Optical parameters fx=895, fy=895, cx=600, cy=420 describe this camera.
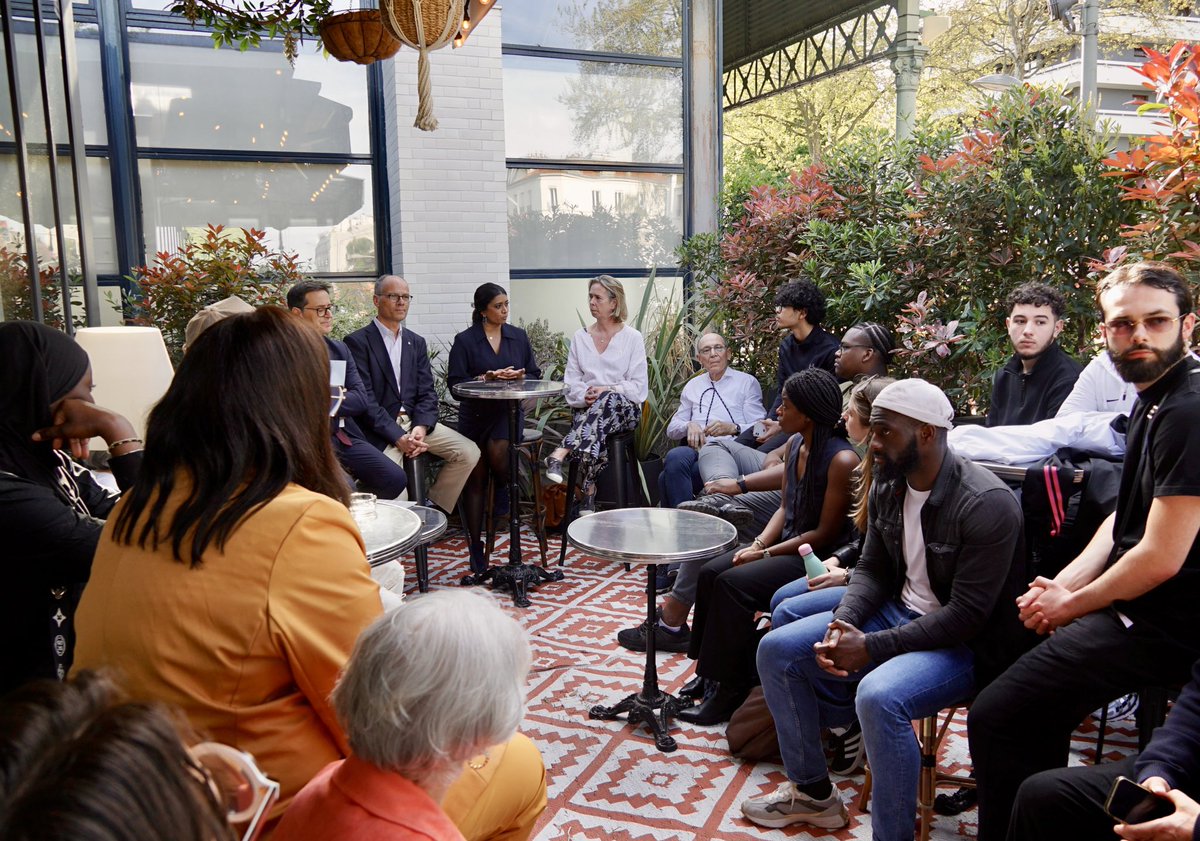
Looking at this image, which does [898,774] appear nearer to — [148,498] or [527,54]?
[148,498]

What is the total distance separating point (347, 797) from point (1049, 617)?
6.27ft

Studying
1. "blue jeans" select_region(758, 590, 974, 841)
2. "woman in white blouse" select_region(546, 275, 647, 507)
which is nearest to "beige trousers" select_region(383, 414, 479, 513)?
"woman in white blouse" select_region(546, 275, 647, 507)

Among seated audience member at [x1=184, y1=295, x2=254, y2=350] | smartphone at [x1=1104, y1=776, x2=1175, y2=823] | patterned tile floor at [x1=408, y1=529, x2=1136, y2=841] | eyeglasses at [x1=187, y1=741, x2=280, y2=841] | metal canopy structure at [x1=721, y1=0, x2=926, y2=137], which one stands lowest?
patterned tile floor at [x1=408, y1=529, x2=1136, y2=841]

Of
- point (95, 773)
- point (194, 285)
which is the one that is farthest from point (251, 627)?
point (194, 285)

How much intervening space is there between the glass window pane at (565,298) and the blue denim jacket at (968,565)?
5.26m

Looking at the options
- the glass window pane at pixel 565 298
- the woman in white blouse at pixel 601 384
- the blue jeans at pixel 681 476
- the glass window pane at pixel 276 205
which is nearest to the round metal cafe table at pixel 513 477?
the woman in white blouse at pixel 601 384

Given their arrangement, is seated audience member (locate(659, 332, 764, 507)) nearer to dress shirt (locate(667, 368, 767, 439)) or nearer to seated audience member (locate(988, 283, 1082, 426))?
dress shirt (locate(667, 368, 767, 439))

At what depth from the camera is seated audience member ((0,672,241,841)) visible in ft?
2.13

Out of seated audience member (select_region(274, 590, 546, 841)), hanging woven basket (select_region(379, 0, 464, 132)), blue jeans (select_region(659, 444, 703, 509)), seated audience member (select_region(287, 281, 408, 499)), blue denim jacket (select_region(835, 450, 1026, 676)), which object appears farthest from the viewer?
blue jeans (select_region(659, 444, 703, 509))

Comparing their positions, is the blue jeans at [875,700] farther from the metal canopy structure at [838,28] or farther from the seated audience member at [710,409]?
the metal canopy structure at [838,28]

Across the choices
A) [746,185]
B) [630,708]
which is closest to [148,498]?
[630,708]

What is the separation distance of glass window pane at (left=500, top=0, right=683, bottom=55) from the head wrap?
20.3 ft

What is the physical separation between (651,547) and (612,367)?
2.77 metres

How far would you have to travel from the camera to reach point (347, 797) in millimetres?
1346
